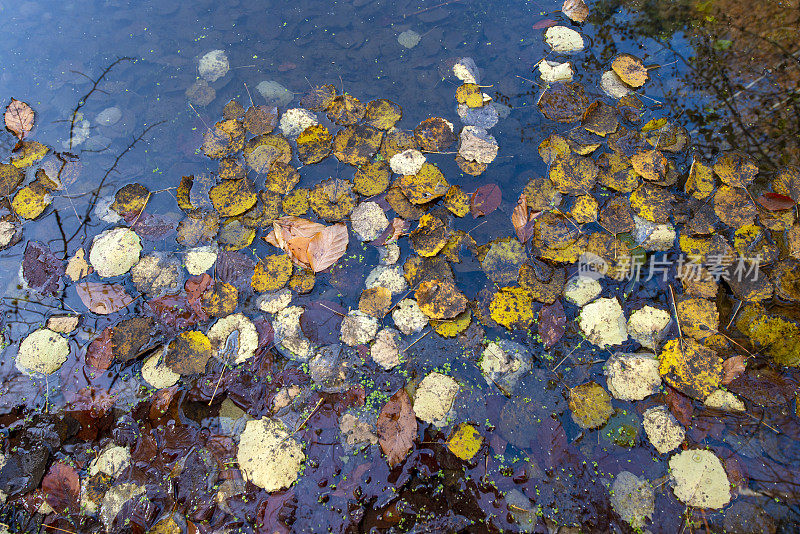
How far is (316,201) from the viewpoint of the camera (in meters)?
2.68

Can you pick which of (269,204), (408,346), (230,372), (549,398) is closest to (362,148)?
(269,204)

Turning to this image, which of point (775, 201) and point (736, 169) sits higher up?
point (736, 169)

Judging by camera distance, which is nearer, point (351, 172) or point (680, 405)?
point (680, 405)

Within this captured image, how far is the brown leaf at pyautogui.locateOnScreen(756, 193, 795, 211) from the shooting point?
8.38 feet

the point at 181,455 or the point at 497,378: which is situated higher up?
the point at 497,378

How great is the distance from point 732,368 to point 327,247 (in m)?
2.36

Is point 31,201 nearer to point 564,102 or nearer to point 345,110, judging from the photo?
point 345,110

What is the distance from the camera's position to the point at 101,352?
7.88ft

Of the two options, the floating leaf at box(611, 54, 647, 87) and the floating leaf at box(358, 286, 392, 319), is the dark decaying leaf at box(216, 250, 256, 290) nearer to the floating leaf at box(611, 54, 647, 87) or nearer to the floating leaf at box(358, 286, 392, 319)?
the floating leaf at box(358, 286, 392, 319)

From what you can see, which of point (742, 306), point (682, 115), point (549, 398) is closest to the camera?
point (549, 398)

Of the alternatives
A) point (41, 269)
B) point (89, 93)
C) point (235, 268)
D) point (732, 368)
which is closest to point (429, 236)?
point (235, 268)

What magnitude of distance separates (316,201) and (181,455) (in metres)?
1.61

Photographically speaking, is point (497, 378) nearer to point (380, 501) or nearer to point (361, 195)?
point (380, 501)

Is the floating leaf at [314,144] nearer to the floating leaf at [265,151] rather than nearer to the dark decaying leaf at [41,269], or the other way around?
the floating leaf at [265,151]
